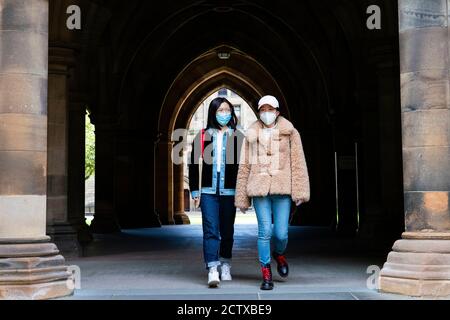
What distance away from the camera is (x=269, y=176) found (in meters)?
6.89

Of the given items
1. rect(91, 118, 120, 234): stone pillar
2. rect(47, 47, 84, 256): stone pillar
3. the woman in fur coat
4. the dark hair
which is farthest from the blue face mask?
rect(91, 118, 120, 234): stone pillar

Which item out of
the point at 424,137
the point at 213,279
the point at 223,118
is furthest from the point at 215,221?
the point at 424,137

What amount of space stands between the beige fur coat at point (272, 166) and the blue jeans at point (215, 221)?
1.13 ft

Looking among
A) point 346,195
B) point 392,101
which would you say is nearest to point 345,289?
Answer: point 392,101

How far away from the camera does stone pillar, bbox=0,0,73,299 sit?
677 cm

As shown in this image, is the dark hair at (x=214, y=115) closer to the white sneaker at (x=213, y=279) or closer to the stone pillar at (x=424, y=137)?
the white sneaker at (x=213, y=279)

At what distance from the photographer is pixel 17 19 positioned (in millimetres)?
7012

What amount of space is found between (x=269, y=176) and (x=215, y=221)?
0.86m

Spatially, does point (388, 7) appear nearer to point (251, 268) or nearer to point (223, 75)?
point (251, 268)

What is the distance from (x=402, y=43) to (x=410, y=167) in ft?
4.35

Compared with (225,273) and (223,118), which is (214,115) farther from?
(225,273)

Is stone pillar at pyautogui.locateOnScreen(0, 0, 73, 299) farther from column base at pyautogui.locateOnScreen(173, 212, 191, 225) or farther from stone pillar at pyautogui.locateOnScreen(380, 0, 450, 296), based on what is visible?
column base at pyautogui.locateOnScreen(173, 212, 191, 225)

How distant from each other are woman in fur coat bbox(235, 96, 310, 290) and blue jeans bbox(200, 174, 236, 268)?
1.15ft

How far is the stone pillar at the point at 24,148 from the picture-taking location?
6.77 meters
